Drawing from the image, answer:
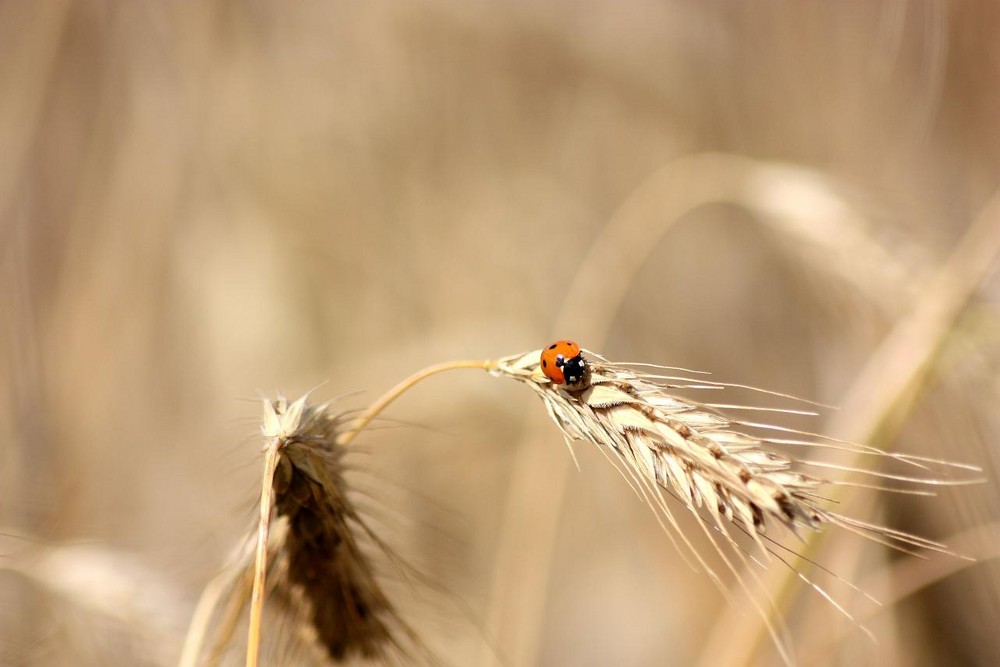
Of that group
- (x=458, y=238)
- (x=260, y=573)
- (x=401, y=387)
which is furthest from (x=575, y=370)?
(x=458, y=238)

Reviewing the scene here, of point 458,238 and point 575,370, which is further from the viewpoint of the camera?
point 458,238

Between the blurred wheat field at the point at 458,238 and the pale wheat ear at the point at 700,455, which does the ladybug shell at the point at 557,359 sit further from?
the blurred wheat field at the point at 458,238

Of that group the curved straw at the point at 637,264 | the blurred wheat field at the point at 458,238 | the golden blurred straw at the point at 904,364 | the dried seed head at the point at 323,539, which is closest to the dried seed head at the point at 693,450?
the dried seed head at the point at 323,539

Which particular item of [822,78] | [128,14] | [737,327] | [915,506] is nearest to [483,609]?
[915,506]

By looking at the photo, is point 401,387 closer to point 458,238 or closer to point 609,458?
point 609,458

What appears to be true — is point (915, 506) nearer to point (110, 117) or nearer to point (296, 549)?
point (296, 549)

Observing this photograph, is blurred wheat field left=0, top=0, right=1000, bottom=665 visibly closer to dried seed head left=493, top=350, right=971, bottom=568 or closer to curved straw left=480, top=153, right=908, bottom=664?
curved straw left=480, top=153, right=908, bottom=664

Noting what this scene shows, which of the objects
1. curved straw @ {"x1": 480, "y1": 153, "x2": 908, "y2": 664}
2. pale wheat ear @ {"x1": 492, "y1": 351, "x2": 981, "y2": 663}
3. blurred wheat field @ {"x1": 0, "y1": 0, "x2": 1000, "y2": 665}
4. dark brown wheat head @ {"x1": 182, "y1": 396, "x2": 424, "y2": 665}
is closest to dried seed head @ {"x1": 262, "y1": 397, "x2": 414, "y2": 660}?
dark brown wheat head @ {"x1": 182, "y1": 396, "x2": 424, "y2": 665}
